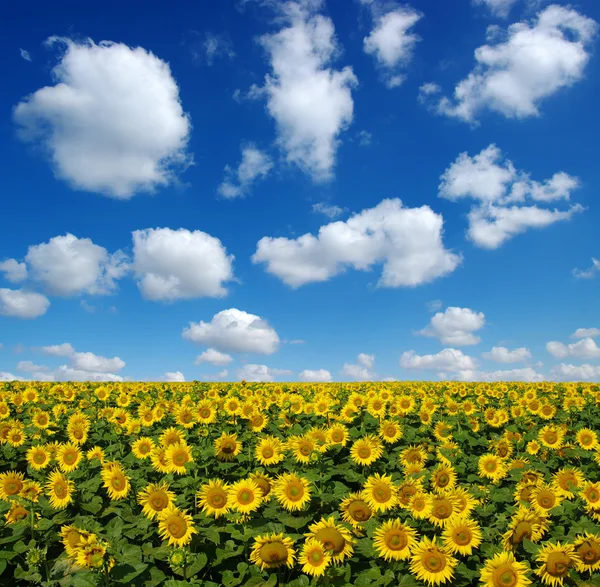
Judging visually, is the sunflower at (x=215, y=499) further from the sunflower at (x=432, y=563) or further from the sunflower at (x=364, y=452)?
the sunflower at (x=364, y=452)

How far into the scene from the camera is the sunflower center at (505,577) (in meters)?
5.18

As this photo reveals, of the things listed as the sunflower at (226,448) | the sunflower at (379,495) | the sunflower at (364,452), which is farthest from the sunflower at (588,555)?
the sunflower at (226,448)

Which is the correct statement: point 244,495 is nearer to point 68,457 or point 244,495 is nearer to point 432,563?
point 432,563

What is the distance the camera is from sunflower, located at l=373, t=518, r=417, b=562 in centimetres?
559

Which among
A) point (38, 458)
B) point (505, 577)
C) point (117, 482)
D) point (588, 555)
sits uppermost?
point (38, 458)

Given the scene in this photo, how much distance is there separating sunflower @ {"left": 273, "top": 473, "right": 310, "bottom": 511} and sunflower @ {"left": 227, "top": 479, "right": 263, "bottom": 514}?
0.91 ft

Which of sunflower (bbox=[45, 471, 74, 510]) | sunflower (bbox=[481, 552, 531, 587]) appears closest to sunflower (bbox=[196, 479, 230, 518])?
sunflower (bbox=[45, 471, 74, 510])

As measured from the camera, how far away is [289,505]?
662 cm

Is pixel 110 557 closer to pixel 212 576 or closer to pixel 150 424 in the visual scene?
pixel 212 576

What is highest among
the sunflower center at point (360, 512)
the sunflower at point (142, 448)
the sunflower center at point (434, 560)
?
the sunflower at point (142, 448)

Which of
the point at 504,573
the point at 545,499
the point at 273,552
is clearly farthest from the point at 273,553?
the point at 545,499

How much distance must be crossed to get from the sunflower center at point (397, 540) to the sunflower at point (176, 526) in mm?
2322

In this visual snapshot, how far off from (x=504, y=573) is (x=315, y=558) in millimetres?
1946

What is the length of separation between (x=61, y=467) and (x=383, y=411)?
6.81 m
